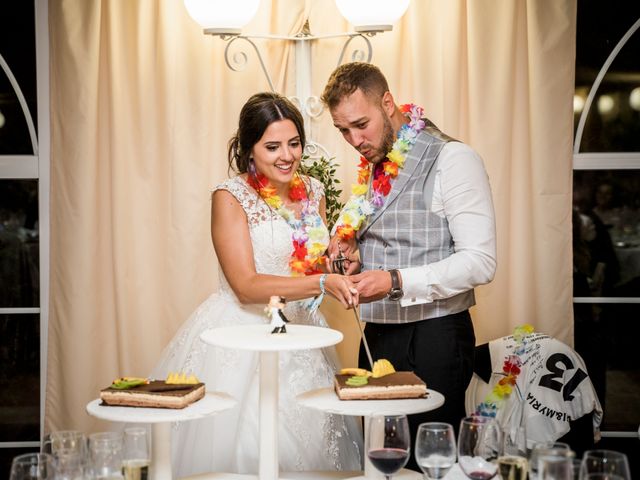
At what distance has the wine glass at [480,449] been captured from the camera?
1684 millimetres

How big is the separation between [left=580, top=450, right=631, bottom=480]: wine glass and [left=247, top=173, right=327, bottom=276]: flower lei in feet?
4.67

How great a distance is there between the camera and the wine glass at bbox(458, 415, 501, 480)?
5.52 ft

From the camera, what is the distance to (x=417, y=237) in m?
2.53

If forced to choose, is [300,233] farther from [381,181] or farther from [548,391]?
[548,391]

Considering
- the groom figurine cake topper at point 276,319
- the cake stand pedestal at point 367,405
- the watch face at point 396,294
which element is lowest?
the cake stand pedestal at point 367,405

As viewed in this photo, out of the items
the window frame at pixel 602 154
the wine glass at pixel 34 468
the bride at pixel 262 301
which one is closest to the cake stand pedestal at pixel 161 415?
the wine glass at pixel 34 468

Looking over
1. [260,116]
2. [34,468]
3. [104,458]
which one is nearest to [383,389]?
[104,458]

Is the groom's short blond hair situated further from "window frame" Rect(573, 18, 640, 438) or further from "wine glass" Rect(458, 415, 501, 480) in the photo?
"window frame" Rect(573, 18, 640, 438)

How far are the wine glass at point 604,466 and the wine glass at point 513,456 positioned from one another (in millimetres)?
154

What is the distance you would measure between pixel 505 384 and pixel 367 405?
4.75ft

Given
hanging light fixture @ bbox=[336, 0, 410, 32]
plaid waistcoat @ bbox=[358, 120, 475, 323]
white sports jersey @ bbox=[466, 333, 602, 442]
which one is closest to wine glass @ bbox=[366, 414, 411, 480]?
plaid waistcoat @ bbox=[358, 120, 475, 323]

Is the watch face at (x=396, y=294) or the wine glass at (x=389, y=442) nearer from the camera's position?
the wine glass at (x=389, y=442)

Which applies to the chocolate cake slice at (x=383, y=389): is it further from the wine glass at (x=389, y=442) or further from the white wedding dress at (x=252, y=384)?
the white wedding dress at (x=252, y=384)

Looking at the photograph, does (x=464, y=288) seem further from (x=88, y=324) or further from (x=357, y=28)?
(x=88, y=324)
